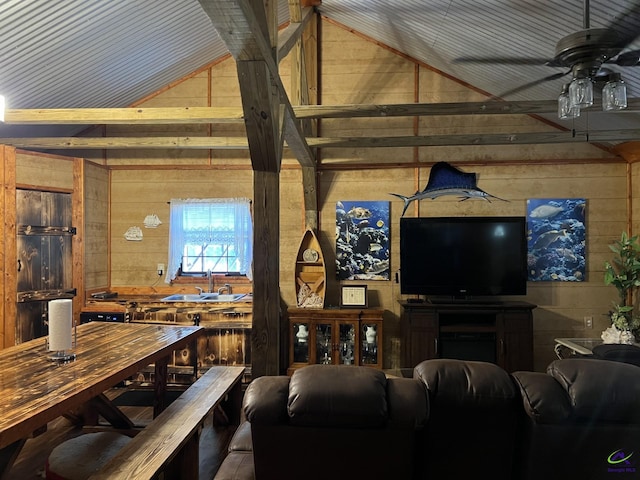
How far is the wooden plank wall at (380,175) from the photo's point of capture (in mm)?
5098

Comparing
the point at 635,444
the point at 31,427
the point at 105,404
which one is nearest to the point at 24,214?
the point at 105,404

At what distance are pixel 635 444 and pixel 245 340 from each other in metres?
3.77

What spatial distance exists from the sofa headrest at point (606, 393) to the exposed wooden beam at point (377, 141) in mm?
3219

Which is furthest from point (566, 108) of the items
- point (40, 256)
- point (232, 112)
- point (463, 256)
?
point (40, 256)

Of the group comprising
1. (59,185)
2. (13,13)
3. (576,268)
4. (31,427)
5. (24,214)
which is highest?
(13,13)

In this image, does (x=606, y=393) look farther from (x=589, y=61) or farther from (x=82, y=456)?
(x=82, y=456)

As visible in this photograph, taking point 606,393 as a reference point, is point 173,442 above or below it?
below

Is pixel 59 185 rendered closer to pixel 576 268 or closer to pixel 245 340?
pixel 245 340

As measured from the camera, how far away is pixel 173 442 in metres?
1.98

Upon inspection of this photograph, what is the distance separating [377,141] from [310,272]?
5.83 ft

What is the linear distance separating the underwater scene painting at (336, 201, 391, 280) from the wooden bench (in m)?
2.66

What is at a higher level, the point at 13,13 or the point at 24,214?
the point at 13,13

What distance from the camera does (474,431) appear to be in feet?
5.15

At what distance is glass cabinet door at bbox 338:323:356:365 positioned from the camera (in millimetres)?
4914
